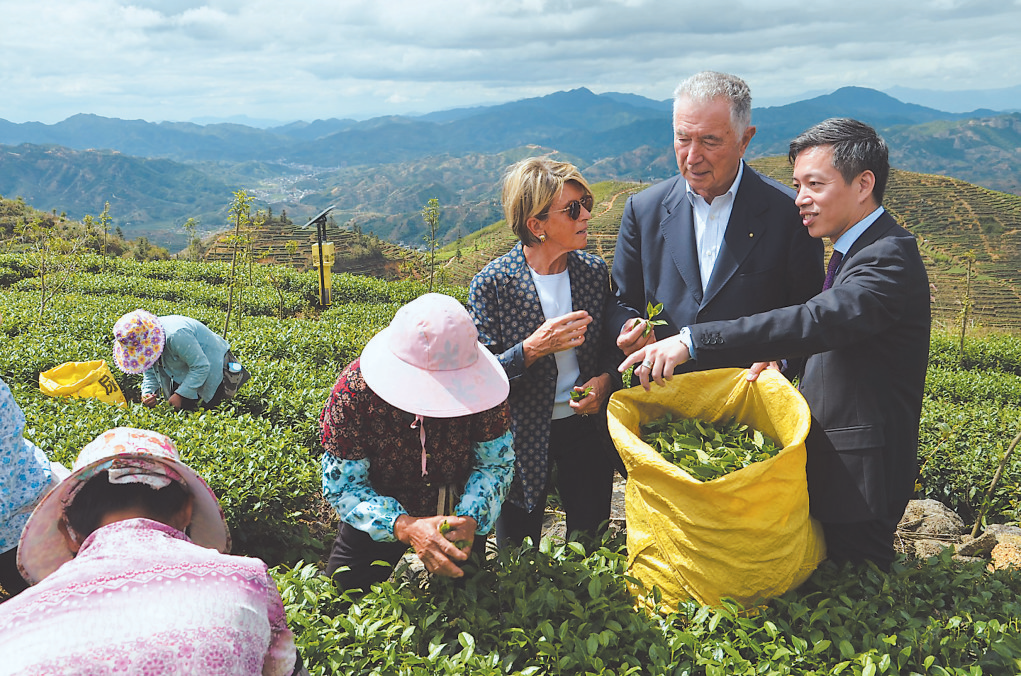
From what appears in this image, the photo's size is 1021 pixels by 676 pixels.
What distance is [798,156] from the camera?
7.24ft

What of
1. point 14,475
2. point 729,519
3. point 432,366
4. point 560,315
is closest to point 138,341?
point 14,475

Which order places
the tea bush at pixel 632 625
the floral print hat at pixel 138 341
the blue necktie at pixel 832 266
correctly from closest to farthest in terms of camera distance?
the tea bush at pixel 632 625
the blue necktie at pixel 832 266
the floral print hat at pixel 138 341

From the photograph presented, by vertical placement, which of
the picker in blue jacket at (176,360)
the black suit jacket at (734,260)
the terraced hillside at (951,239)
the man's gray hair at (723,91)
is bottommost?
the terraced hillside at (951,239)

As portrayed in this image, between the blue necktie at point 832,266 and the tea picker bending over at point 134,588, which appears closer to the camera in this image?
the tea picker bending over at point 134,588

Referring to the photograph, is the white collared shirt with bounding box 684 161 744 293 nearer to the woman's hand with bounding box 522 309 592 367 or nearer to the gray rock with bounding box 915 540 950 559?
the woman's hand with bounding box 522 309 592 367

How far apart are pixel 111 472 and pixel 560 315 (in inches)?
69.6

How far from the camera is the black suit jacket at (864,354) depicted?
198cm

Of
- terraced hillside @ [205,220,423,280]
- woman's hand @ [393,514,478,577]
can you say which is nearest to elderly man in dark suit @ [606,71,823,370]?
woman's hand @ [393,514,478,577]

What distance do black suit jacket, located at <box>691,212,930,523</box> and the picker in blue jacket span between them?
362cm

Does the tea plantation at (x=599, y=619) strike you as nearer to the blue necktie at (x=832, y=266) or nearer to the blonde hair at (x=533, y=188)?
the blue necktie at (x=832, y=266)

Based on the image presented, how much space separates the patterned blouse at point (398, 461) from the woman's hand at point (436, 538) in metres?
0.05

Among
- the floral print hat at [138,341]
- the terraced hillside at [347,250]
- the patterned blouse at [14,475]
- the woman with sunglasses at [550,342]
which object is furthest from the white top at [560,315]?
the terraced hillside at [347,250]

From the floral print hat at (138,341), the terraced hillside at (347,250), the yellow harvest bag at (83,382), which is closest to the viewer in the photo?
the floral print hat at (138,341)

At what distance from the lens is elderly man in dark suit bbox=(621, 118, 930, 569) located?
198cm
